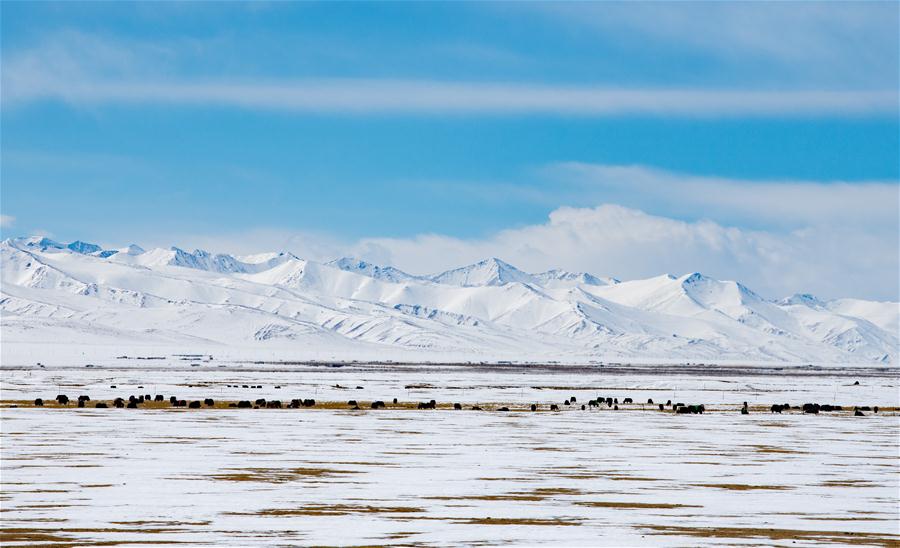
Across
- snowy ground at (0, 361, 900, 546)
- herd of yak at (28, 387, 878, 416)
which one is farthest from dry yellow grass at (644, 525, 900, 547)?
herd of yak at (28, 387, 878, 416)

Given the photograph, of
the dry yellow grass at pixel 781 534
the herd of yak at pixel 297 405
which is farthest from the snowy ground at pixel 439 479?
the herd of yak at pixel 297 405

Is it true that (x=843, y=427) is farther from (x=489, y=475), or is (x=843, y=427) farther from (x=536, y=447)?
(x=489, y=475)

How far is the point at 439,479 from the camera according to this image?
1344 inches

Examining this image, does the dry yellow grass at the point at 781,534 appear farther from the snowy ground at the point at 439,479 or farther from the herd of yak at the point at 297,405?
the herd of yak at the point at 297,405

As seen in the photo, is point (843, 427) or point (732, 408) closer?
point (843, 427)

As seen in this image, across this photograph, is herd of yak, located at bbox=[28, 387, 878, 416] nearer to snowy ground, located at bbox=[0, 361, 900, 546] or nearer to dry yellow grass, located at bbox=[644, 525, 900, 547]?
snowy ground, located at bbox=[0, 361, 900, 546]

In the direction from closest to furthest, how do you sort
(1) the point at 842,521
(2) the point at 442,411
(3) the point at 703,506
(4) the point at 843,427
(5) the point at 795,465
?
(1) the point at 842,521 → (3) the point at 703,506 → (5) the point at 795,465 → (4) the point at 843,427 → (2) the point at 442,411

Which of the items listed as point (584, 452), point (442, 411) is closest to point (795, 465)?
point (584, 452)

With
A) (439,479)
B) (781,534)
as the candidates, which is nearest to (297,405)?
(439,479)

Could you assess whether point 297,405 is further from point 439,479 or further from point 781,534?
point 781,534

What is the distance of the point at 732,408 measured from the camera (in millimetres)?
76250

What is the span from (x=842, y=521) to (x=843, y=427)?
1307 inches

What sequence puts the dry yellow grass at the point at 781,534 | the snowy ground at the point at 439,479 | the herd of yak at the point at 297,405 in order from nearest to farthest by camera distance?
the dry yellow grass at the point at 781,534 < the snowy ground at the point at 439,479 < the herd of yak at the point at 297,405

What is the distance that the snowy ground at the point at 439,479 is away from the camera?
25.3 metres
